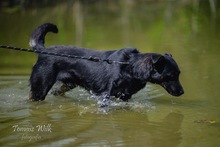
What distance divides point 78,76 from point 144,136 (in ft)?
7.04

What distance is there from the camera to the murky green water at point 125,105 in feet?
17.6

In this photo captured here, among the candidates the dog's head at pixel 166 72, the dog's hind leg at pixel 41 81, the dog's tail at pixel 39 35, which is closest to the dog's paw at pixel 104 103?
the dog's head at pixel 166 72

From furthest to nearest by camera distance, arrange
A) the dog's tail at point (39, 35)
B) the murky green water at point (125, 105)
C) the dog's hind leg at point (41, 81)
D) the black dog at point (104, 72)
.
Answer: the dog's tail at point (39, 35)
the dog's hind leg at point (41, 81)
the black dog at point (104, 72)
the murky green water at point (125, 105)

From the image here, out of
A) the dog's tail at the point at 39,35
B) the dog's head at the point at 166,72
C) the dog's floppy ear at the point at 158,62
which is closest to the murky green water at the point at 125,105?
the dog's head at the point at 166,72

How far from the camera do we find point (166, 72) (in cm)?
675

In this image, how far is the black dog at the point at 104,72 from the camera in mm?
6812

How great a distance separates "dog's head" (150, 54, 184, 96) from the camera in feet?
22.0

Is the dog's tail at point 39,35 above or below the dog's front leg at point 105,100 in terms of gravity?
above

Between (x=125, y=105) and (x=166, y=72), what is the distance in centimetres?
88

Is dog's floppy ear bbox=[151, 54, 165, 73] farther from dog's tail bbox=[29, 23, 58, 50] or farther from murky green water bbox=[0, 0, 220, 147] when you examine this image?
dog's tail bbox=[29, 23, 58, 50]

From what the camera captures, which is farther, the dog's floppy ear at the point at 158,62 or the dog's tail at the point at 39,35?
the dog's tail at the point at 39,35

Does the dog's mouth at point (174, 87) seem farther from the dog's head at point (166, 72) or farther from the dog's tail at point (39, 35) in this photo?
the dog's tail at point (39, 35)

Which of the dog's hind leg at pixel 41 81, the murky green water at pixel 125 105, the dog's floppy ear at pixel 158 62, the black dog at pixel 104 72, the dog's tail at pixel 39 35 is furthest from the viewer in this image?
the dog's tail at pixel 39 35

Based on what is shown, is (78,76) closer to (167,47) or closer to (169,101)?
(169,101)
